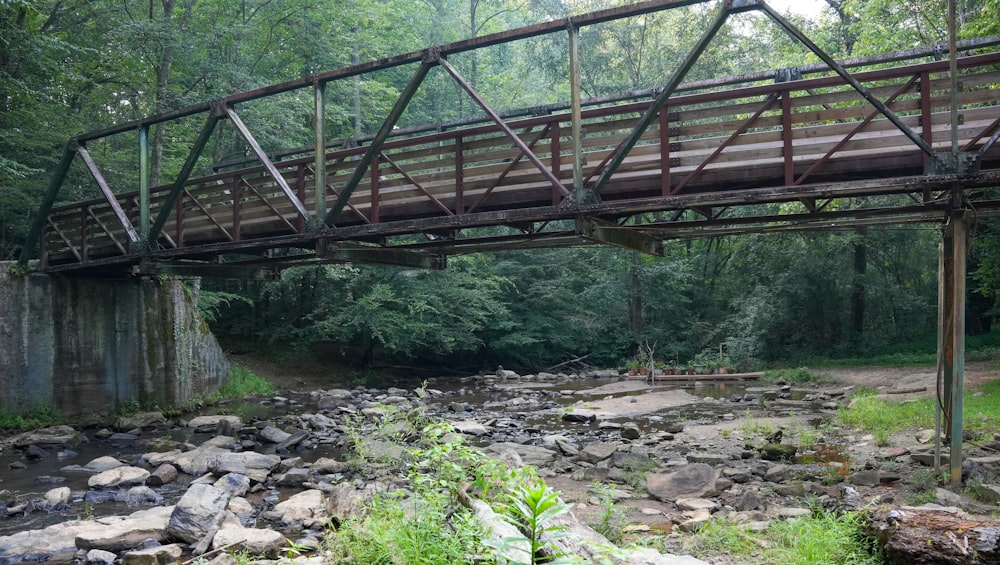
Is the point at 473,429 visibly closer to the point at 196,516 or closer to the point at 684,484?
the point at 684,484

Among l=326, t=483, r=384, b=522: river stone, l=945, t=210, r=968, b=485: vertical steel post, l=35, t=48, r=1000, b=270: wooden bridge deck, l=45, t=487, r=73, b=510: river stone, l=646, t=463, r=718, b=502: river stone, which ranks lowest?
l=45, t=487, r=73, b=510: river stone

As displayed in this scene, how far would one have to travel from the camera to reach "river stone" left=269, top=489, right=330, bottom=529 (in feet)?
27.3

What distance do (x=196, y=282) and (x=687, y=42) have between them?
2312 cm

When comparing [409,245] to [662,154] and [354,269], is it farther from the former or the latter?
[354,269]

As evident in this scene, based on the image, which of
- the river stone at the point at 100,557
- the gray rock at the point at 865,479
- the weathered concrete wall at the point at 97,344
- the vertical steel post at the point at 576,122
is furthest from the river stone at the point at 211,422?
the gray rock at the point at 865,479

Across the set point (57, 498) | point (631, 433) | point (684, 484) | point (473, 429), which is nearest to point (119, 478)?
point (57, 498)

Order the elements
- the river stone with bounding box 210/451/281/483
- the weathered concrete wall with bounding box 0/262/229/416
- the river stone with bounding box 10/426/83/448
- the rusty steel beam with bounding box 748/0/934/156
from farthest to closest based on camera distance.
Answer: the weathered concrete wall with bounding box 0/262/229/416 < the river stone with bounding box 10/426/83/448 < the river stone with bounding box 210/451/281/483 < the rusty steel beam with bounding box 748/0/934/156

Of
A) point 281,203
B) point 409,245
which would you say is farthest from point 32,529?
point 281,203

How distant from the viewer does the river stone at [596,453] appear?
1142 cm

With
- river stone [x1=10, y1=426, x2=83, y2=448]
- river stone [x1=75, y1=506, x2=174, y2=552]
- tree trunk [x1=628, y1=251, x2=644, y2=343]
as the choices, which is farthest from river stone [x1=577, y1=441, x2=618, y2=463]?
tree trunk [x1=628, y1=251, x2=644, y2=343]

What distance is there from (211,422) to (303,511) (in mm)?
9350

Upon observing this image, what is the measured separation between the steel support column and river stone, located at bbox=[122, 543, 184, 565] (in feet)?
28.1

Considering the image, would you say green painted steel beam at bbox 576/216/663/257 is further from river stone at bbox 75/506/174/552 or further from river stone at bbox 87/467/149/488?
→ river stone at bbox 87/467/149/488

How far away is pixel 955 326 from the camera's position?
869 cm
